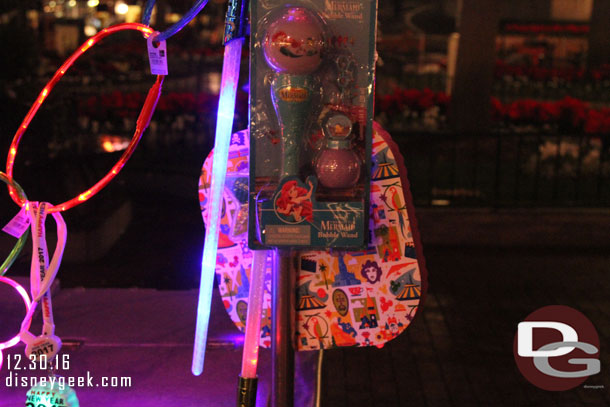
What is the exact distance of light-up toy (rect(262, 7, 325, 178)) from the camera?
8.37 feet

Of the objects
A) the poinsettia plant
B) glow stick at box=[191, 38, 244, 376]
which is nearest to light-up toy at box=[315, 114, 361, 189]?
glow stick at box=[191, 38, 244, 376]

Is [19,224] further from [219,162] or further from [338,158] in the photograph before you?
[338,158]

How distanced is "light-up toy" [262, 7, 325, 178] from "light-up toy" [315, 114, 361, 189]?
0.33ft

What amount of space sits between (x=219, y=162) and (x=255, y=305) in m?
0.57

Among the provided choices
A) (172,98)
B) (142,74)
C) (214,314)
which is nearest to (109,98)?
(172,98)

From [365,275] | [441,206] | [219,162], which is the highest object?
[219,162]

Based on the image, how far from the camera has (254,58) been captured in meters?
2.68

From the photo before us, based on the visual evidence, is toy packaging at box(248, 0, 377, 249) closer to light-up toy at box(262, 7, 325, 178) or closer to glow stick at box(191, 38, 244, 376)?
light-up toy at box(262, 7, 325, 178)

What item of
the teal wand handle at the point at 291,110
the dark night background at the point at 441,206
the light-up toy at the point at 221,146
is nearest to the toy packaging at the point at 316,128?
the teal wand handle at the point at 291,110

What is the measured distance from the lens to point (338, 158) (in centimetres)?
Answer: 262

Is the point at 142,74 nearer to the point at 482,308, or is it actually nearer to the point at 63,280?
the point at 63,280

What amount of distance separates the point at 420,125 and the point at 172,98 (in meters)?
3.44

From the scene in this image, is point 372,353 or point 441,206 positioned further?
point 441,206

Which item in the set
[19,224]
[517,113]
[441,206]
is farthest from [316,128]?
[517,113]
